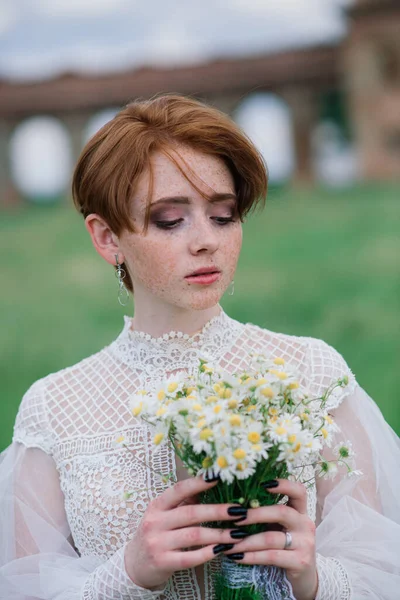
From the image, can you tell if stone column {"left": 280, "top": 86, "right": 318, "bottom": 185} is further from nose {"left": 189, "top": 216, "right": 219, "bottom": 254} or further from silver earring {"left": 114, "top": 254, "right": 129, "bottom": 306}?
nose {"left": 189, "top": 216, "right": 219, "bottom": 254}

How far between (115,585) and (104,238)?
0.98m

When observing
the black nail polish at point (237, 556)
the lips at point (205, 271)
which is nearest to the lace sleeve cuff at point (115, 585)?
the black nail polish at point (237, 556)

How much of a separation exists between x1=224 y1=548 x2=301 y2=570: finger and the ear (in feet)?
3.11

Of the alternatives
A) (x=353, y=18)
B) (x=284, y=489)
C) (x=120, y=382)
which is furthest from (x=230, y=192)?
(x=353, y=18)

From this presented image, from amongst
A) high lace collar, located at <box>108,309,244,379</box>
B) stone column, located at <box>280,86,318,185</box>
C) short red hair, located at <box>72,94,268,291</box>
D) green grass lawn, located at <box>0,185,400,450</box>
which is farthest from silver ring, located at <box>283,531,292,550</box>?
stone column, located at <box>280,86,318,185</box>

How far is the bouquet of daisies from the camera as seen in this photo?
1609 millimetres

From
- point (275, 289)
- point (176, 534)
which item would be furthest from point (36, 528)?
point (275, 289)

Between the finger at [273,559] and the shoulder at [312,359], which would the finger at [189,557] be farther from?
the shoulder at [312,359]

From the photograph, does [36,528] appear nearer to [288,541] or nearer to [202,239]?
[288,541]

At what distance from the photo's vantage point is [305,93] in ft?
94.3

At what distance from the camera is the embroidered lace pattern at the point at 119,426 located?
2.07 m

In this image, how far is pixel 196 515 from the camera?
175 centimetres

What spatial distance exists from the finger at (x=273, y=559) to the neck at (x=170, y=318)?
725 millimetres

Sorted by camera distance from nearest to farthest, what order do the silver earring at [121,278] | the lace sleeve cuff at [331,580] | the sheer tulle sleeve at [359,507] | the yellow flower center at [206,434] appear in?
1. the yellow flower center at [206,434]
2. the lace sleeve cuff at [331,580]
3. the sheer tulle sleeve at [359,507]
4. the silver earring at [121,278]
